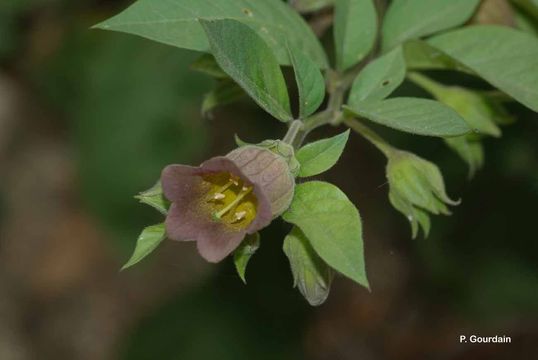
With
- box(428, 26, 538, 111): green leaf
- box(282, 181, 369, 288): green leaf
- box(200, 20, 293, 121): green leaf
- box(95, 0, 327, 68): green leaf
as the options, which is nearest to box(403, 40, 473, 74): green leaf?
box(428, 26, 538, 111): green leaf

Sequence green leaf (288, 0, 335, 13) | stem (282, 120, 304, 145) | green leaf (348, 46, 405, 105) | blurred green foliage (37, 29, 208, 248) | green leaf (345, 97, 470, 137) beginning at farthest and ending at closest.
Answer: blurred green foliage (37, 29, 208, 248) → green leaf (288, 0, 335, 13) → green leaf (348, 46, 405, 105) → stem (282, 120, 304, 145) → green leaf (345, 97, 470, 137)

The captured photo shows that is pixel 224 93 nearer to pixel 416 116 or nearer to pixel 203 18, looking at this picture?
pixel 203 18

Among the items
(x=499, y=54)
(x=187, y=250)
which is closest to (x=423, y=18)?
(x=499, y=54)

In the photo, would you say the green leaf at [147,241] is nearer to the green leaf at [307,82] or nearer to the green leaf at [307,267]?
the green leaf at [307,267]

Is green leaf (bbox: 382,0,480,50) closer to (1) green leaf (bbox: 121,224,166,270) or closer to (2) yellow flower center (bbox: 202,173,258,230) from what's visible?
(2) yellow flower center (bbox: 202,173,258,230)

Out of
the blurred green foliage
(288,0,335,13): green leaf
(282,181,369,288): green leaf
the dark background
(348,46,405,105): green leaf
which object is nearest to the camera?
(282,181,369,288): green leaf

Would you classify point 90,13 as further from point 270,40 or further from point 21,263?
point 270,40

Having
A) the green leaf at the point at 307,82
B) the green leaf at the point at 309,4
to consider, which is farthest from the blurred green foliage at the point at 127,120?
the green leaf at the point at 307,82
